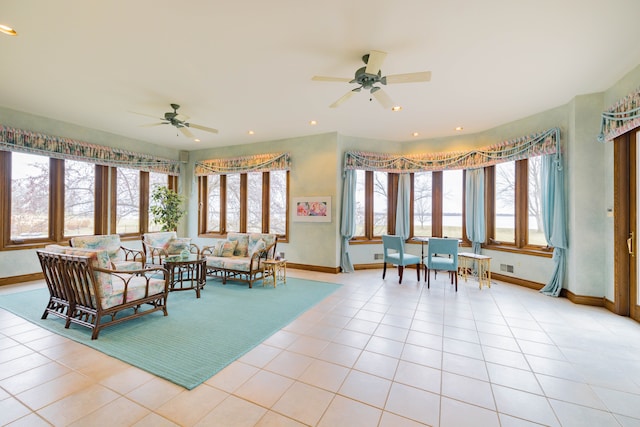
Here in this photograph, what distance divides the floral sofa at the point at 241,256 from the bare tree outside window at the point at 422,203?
11.5ft

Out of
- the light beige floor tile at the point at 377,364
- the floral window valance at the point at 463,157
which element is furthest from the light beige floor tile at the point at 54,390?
the floral window valance at the point at 463,157

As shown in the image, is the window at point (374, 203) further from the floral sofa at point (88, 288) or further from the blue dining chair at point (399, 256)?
the floral sofa at point (88, 288)

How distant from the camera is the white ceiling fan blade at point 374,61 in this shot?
2.75 metres

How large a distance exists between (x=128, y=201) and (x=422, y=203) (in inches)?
284

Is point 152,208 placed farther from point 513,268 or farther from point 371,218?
point 513,268

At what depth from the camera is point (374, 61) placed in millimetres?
2818

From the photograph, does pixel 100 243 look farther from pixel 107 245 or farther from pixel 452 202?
pixel 452 202

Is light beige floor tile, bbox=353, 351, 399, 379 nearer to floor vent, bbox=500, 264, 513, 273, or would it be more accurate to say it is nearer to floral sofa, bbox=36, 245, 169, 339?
floral sofa, bbox=36, 245, 169, 339

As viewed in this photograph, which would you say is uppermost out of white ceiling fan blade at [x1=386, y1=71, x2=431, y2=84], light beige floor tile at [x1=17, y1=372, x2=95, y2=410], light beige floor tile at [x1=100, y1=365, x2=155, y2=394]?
white ceiling fan blade at [x1=386, y1=71, x2=431, y2=84]

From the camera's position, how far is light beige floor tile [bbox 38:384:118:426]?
5.70ft

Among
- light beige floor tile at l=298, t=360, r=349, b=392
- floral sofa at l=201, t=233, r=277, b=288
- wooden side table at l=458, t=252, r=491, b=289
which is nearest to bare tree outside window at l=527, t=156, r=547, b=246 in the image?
wooden side table at l=458, t=252, r=491, b=289

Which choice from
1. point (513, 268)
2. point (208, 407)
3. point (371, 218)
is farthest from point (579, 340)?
point (371, 218)

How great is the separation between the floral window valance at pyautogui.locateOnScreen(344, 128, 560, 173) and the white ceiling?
0.55 meters

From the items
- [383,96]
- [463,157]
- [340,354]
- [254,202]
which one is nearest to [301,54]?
[383,96]
